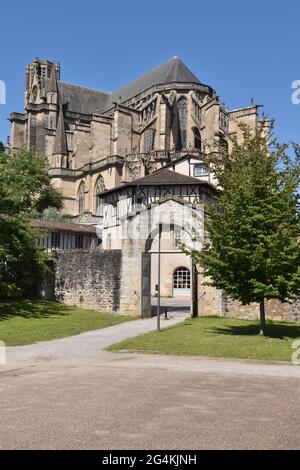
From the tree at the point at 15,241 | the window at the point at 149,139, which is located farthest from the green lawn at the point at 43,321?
the window at the point at 149,139

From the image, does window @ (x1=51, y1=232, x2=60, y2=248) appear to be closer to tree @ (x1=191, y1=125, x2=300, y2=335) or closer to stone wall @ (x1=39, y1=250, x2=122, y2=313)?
stone wall @ (x1=39, y1=250, x2=122, y2=313)

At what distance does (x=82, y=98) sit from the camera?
72125mm

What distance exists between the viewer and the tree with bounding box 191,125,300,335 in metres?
15.4

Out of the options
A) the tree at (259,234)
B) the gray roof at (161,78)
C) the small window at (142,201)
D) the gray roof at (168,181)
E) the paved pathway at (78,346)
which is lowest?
the paved pathway at (78,346)

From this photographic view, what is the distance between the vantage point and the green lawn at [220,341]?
1345 cm

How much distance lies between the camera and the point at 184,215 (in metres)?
23.5

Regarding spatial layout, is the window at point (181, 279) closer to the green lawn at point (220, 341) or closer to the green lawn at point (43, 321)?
the green lawn at point (43, 321)

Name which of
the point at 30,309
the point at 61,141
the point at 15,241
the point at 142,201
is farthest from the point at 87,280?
the point at 61,141

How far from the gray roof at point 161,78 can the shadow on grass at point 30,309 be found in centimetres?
4024

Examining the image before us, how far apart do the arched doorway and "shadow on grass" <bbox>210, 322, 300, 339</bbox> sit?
1498 cm

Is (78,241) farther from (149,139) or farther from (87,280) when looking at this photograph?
(149,139)

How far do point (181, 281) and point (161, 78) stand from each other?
117 ft

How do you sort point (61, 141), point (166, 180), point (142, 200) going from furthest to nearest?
point (61, 141), point (142, 200), point (166, 180)
